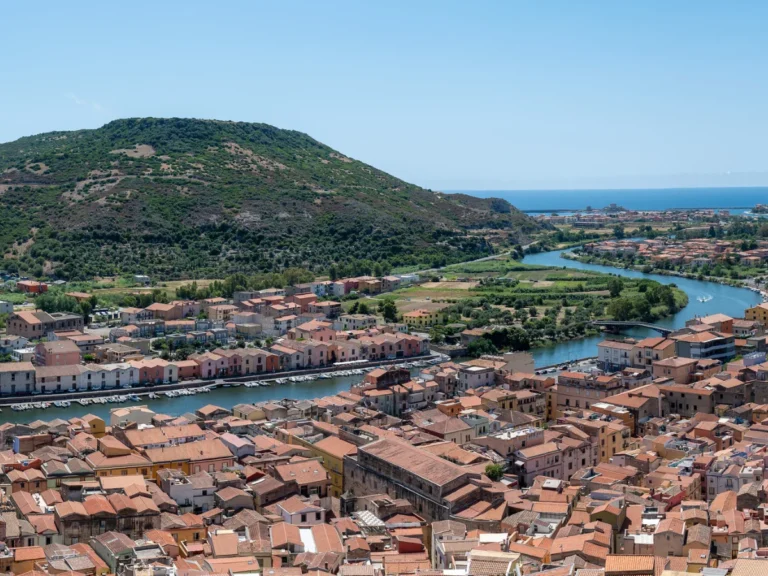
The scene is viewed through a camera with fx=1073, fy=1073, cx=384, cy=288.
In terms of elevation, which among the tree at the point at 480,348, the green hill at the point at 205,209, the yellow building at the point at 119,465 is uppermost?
the green hill at the point at 205,209

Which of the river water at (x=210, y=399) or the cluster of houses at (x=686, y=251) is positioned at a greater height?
the cluster of houses at (x=686, y=251)

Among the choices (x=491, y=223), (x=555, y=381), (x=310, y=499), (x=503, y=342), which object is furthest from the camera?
(x=491, y=223)

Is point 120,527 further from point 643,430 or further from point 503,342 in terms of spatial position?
point 503,342

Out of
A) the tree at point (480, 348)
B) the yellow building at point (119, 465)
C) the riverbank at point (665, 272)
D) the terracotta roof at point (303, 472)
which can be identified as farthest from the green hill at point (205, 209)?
the terracotta roof at point (303, 472)

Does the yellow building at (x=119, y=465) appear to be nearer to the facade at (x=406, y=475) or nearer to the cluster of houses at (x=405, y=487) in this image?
the cluster of houses at (x=405, y=487)

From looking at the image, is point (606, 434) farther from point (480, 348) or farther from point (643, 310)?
point (643, 310)

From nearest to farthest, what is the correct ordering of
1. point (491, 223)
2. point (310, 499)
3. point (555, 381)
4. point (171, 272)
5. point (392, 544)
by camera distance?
1. point (392, 544)
2. point (310, 499)
3. point (555, 381)
4. point (171, 272)
5. point (491, 223)

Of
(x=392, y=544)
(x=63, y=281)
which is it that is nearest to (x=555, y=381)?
(x=392, y=544)

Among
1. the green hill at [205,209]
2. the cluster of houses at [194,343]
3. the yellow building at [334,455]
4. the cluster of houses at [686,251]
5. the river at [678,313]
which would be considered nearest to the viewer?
the yellow building at [334,455]
